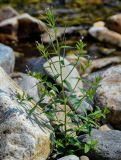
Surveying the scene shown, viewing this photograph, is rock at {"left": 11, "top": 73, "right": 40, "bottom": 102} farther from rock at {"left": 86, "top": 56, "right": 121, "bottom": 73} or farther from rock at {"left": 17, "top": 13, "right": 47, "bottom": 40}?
rock at {"left": 17, "top": 13, "right": 47, "bottom": 40}

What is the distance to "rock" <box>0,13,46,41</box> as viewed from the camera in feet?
38.9

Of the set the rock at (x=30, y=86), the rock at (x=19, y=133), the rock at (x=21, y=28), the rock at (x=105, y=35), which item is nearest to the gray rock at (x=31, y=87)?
the rock at (x=30, y=86)

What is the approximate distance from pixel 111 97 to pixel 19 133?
6.02ft

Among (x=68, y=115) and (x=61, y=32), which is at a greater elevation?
(x=61, y=32)

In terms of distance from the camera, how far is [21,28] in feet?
39.5

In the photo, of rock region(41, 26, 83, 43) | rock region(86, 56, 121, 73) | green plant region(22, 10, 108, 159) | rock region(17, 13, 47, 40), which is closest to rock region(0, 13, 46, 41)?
rock region(17, 13, 47, 40)

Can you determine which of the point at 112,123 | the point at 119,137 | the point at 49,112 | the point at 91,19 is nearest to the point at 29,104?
the point at 49,112

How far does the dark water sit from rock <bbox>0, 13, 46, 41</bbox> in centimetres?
35

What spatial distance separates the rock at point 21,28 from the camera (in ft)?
38.9

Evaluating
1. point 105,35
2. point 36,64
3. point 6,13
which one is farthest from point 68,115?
point 6,13

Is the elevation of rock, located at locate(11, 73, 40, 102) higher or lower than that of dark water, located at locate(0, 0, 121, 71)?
lower

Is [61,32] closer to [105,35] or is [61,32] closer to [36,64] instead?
[105,35]

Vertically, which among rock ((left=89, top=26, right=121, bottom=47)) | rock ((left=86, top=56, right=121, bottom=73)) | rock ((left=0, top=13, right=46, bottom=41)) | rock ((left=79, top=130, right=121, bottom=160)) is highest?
rock ((left=0, top=13, right=46, bottom=41))

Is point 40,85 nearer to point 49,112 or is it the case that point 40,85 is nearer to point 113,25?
point 49,112
